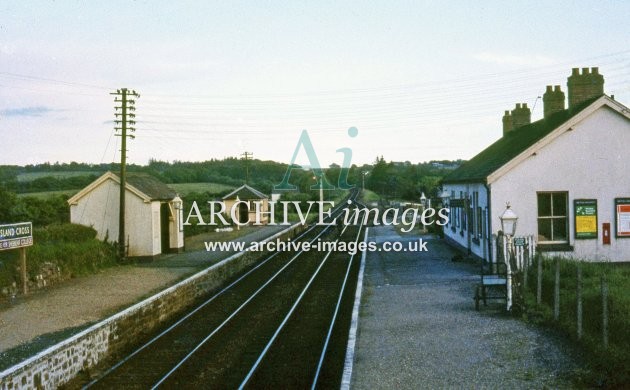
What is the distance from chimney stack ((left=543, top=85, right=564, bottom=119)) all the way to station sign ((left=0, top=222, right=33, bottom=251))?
19.0 meters

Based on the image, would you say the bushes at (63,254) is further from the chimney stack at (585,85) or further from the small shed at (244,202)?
the small shed at (244,202)

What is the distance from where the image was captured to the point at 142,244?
2572 centimetres

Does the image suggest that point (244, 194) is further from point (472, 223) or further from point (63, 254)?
point (63, 254)

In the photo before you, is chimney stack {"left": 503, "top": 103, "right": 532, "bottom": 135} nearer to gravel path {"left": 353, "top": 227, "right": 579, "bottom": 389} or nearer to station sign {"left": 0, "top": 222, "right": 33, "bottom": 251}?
gravel path {"left": 353, "top": 227, "right": 579, "bottom": 389}

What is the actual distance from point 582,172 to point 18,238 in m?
16.5

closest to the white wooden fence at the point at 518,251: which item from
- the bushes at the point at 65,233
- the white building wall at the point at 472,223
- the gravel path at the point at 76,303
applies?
the white building wall at the point at 472,223

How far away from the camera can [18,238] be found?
16.2 meters

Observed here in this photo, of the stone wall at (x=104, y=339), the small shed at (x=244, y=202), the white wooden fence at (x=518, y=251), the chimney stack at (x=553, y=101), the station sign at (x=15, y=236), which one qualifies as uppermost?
the chimney stack at (x=553, y=101)

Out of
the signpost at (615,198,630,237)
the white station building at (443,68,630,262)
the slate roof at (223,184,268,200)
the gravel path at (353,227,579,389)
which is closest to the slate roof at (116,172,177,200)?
the gravel path at (353,227,579,389)

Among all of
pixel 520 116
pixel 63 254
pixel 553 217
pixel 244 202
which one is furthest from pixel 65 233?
pixel 244 202

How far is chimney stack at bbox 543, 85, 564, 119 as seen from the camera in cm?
2430

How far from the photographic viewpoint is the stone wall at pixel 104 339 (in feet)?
30.6

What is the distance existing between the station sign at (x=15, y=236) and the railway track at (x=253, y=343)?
4749mm

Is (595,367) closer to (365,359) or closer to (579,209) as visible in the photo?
(365,359)
